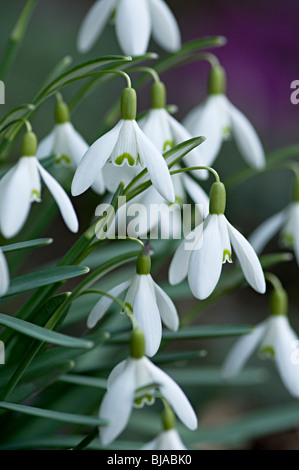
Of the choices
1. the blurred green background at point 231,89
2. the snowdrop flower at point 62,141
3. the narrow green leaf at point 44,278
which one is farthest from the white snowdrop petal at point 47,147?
the blurred green background at point 231,89

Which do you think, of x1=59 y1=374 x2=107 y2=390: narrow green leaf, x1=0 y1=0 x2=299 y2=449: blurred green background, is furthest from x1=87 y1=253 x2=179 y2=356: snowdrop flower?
x1=0 y1=0 x2=299 y2=449: blurred green background

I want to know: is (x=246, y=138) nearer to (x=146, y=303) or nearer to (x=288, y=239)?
(x=288, y=239)

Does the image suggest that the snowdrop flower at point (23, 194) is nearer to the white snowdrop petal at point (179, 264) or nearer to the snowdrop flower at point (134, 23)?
the white snowdrop petal at point (179, 264)

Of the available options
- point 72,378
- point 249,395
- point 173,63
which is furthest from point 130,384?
point 249,395

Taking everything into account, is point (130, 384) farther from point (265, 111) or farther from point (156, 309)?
point (265, 111)

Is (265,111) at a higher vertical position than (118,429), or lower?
higher

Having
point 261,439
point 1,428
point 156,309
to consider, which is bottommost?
point 261,439

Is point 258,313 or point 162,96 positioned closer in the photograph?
point 162,96
